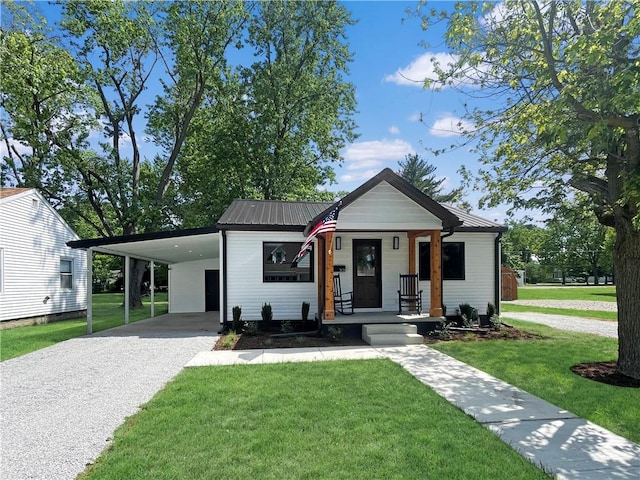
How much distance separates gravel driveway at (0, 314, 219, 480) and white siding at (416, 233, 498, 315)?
6848 millimetres

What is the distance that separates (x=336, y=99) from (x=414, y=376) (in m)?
20.6

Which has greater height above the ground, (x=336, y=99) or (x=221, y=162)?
(x=336, y=99)

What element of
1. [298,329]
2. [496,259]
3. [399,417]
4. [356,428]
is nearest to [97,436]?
[356,428]

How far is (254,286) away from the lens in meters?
11.0

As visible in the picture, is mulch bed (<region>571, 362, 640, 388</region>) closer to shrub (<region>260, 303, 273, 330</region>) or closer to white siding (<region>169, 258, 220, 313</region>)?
shrub (<region>260, 303, 273, 330</region>)

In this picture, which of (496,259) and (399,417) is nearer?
(399,417)

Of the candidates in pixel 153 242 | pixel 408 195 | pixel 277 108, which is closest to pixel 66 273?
pixel 153 242

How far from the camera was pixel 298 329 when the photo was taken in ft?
35.5

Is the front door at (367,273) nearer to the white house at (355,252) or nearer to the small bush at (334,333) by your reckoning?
the white house at (355,252)

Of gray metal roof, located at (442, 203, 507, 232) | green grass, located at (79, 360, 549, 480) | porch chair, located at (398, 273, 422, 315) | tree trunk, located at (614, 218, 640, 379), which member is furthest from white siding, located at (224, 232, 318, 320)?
tree trunk, located at (614, 218, 640, 379)

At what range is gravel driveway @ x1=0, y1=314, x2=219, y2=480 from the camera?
3.59 meters

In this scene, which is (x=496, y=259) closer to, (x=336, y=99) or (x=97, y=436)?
(x=97, y=436)

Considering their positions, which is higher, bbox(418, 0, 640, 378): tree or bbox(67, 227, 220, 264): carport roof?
bbox(418, 0, 640, 378): tree

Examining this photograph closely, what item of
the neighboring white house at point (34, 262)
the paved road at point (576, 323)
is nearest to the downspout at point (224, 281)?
the neighboring white house at point (34, 262)
